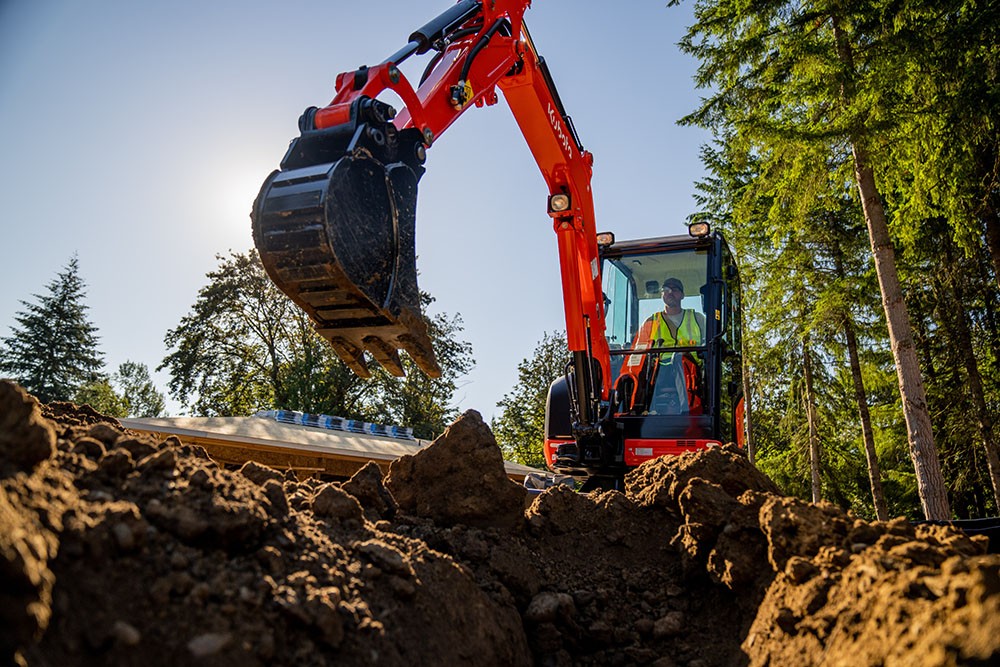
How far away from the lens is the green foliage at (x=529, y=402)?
31.3m

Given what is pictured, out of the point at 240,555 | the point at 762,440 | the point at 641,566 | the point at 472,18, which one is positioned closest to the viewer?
the point at 240,555

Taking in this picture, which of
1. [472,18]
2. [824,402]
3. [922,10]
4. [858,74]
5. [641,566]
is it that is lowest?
[641,566]

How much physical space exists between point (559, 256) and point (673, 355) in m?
1.58

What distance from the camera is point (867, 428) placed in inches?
551

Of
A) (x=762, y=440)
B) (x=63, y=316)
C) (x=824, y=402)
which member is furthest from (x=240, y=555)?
(x=63, y=316)

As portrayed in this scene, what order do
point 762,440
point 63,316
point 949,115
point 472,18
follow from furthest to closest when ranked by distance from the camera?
point 63,316 < point 762,440 < point 949,115 < point 472,18

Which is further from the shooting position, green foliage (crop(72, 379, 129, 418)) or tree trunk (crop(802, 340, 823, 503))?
green foliage (crop(72, 379, 129, 418))

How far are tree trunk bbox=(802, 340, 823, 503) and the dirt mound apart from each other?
44.4ft

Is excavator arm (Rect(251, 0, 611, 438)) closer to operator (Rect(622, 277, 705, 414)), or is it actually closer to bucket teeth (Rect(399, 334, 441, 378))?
bucket teeth (Rect(399, 334, 441, 378))

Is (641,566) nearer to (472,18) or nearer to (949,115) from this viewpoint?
(472,18)

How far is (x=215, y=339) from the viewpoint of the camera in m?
27.9

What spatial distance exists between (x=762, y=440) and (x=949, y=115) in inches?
657

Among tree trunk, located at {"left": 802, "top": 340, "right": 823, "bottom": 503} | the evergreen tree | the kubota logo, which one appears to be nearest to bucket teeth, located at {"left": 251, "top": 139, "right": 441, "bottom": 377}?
the kubota logo

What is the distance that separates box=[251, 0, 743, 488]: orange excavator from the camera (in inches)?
142
